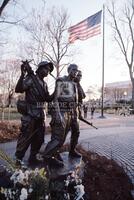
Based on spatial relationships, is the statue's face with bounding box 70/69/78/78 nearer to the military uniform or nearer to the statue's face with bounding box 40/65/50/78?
the military uniform

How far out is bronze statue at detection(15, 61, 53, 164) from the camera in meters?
5.77

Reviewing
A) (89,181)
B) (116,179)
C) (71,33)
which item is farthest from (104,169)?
(71,33)

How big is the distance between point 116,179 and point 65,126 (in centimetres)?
183

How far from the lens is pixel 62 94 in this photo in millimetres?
5754

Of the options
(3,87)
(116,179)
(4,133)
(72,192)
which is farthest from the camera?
(3,87)

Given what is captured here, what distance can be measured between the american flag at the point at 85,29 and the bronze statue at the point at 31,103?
1368 centimetres

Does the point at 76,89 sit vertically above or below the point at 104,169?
above

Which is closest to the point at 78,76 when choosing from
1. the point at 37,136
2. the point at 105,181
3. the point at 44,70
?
the point at 44,70

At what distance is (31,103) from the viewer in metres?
5.86

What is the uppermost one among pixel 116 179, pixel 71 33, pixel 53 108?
pixel 71 33

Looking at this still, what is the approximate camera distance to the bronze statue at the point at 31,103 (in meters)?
5.77

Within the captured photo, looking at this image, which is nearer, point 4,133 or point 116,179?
point 116,179

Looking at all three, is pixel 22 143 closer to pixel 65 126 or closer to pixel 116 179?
pixel 65 126

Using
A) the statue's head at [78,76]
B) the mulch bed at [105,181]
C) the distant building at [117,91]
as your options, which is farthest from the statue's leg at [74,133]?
the distant building at [117,91]
